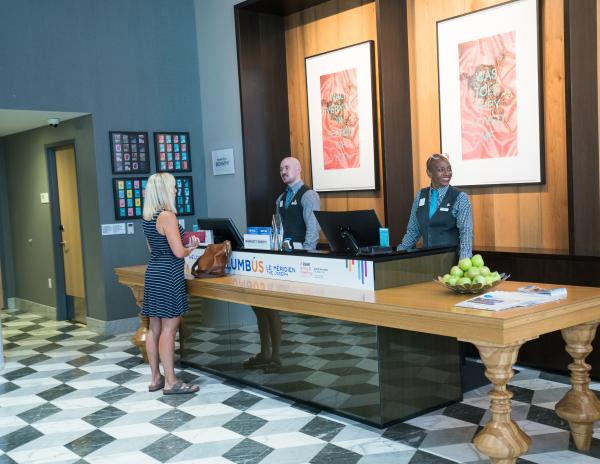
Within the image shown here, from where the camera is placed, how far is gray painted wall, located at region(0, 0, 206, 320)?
713 cm

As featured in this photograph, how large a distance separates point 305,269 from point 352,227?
17.0 inches

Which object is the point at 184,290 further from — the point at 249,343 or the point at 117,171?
the point at 117,171

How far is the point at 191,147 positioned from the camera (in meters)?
8.41

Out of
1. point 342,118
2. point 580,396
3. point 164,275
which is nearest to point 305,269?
point 164,275

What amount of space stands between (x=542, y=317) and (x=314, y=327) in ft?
5.12

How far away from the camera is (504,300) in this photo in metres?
3.44

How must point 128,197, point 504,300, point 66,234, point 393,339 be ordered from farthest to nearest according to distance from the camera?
point 66,234 < point 128,197 < point 393,339 < point 504,300

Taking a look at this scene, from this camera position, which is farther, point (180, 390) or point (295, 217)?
point (295, 217)

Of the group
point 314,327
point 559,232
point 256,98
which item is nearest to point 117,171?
point 256,98

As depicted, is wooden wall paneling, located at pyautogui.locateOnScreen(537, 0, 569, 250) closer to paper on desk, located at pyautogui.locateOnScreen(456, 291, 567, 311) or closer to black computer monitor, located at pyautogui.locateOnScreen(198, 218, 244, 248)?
paper on desk, located at pyautogui.locateOnScreen(456, 291, 567, 311)

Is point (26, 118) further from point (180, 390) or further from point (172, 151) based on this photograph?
point (180, 390)

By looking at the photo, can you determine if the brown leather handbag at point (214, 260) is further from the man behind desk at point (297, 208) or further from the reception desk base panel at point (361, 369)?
the man behind desk at point (297, 208)

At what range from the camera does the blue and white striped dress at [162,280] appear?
4.93m

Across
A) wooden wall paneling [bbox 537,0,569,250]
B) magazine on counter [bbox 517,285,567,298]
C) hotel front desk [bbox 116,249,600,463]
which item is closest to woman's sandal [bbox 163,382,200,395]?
hotel front desk [bbox 116,249,600,463]
